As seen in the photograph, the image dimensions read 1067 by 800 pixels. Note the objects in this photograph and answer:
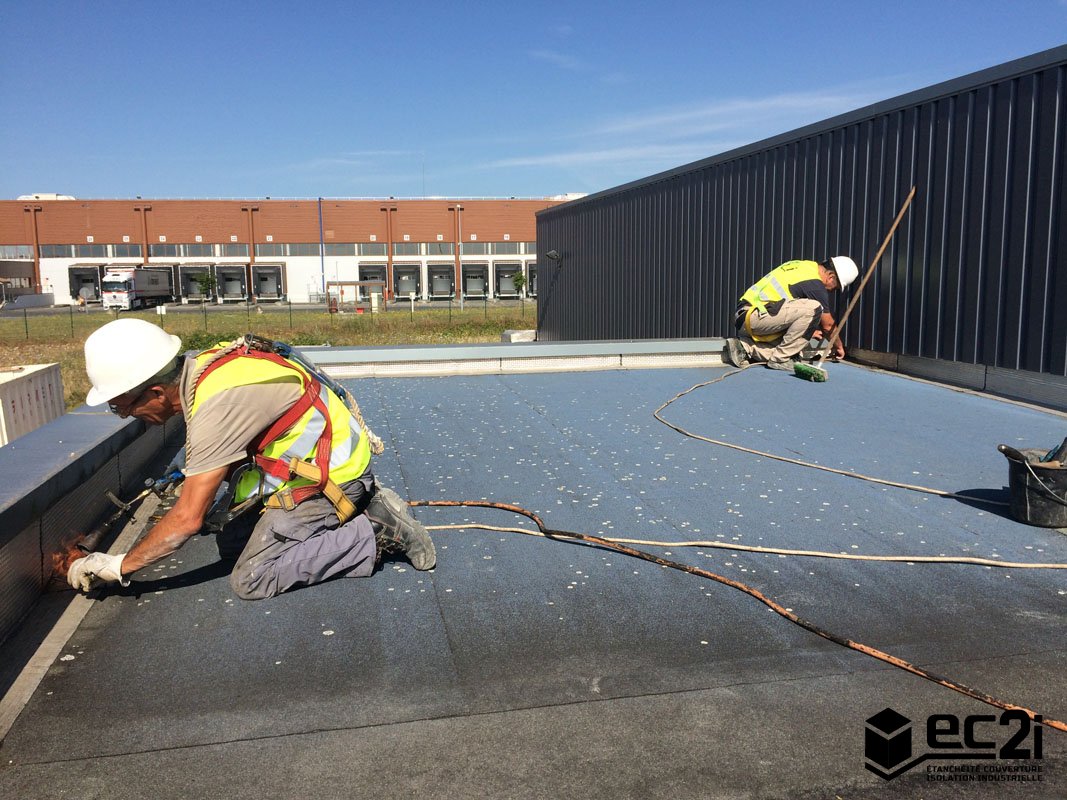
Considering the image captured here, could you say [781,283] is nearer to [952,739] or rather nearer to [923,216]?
[923,216]

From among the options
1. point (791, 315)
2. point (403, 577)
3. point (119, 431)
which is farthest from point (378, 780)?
point (791, 315)

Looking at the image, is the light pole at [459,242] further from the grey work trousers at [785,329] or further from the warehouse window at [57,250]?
the grey work trousers at [785,329]

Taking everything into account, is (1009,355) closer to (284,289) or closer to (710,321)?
(710,321)

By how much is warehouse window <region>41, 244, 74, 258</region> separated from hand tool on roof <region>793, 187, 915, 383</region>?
212ft

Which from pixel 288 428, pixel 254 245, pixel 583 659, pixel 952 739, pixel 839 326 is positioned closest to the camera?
pixel 952 739

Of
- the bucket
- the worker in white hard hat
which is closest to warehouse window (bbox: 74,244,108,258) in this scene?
the worker in white hard hat

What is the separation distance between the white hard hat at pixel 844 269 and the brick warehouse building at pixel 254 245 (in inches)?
2090

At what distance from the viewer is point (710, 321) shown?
15.5 metres

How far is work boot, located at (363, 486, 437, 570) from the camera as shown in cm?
449

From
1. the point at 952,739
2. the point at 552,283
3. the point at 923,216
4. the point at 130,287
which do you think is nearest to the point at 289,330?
the point at 552,283

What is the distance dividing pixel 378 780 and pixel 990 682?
2.36 meters

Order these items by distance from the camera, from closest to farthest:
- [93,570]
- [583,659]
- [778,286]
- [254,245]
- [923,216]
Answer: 1. [583,659]
2. [93,570]
3. [923,216]
4. [778,286]
5. [254,245]

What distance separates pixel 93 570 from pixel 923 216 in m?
9.39

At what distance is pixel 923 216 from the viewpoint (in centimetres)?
1017
